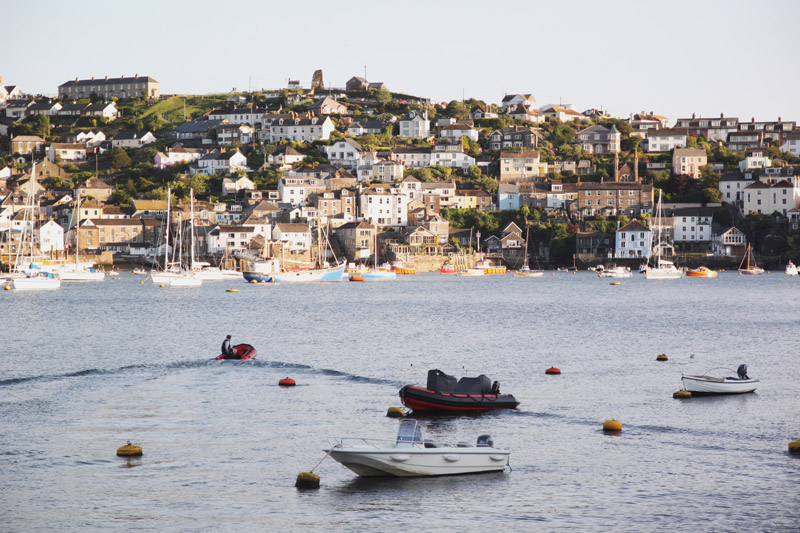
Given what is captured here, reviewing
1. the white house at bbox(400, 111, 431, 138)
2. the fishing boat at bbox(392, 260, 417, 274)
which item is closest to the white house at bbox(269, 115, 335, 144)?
the white house at bbox(400, 111, 431, 138)

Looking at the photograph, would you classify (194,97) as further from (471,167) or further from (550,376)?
(550,376)

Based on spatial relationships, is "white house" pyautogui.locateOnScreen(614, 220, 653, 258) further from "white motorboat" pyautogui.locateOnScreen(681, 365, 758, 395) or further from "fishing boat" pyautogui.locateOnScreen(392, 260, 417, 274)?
"white motorboat" pyautogui.locateOnScreen(681, 365, 758, 395)

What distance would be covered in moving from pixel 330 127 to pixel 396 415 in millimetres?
131392

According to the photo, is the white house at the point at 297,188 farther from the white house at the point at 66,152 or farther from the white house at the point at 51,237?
the white house at the point at 66,152

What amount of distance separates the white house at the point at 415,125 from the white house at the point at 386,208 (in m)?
31.5

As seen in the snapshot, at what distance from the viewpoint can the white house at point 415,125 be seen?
156 m

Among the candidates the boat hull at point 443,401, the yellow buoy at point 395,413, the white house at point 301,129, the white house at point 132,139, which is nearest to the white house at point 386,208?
the white house at point 301,129

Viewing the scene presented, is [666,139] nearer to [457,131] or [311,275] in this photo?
[457,131]

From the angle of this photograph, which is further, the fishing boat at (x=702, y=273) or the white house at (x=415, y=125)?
the white house at (x=415, y=125)

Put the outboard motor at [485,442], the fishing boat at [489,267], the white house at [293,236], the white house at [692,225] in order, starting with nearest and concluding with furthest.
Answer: the outboard motor at [485,442] < the white house at [293,236] < the white house at [692,225] < the fishing boat at [489,267]

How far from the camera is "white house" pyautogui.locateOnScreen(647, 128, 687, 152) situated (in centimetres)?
14462

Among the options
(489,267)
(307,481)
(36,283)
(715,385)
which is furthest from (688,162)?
(307,481)

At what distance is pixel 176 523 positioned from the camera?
1711 centimetres

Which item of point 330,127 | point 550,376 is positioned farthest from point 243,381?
point 330,127
